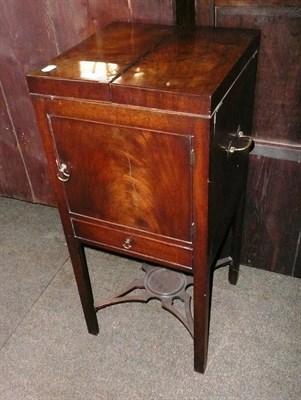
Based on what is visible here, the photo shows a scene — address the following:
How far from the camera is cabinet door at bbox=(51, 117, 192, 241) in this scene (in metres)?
0.98

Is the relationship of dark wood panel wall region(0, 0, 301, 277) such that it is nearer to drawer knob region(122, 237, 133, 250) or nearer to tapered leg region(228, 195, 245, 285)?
tapered leg region(228, 195, 245, 285)

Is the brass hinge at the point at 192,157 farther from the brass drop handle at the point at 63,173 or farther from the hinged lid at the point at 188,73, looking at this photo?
the brass drop handle at the point at 63,173

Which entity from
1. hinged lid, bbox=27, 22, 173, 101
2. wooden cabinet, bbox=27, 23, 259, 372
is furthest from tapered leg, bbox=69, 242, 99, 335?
hinged lid, bbox=27, 22, 173, 101

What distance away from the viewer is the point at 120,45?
1163mm

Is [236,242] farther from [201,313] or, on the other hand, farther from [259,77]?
[259,77]

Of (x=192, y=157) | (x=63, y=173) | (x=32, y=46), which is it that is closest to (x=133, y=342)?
(x=63, y=173)

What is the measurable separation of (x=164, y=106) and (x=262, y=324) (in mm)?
1063

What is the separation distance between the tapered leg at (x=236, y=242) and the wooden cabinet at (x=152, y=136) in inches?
9.5

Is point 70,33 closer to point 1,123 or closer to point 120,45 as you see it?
point 120,45

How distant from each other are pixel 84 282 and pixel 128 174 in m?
0.53

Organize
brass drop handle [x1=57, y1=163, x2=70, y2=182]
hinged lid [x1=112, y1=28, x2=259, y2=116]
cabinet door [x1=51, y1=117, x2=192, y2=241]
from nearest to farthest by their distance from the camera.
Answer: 1. hinged lid [x1=112, y1=28, x2=259, y2=116]
2. cabinet door [x1=51, y1=117, x2=192, y2=241]
3. brass drop handle [x1=57, y1=163, x2=70, y2=182]

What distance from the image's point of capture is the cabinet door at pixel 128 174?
0.98m

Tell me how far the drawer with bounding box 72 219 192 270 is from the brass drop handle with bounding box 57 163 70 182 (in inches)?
6.2

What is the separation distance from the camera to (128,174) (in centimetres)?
106
